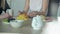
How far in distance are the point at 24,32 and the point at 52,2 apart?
567mm

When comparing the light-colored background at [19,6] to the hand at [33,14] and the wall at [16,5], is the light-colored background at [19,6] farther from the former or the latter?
the hand at [33,14]

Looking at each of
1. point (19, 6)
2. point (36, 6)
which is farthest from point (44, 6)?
point (19, 6)

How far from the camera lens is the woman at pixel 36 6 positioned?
115 cm

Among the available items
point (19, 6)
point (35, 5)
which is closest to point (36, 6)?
point (35, 5)

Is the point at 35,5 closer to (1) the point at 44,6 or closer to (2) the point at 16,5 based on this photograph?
(1) the point at 44,6

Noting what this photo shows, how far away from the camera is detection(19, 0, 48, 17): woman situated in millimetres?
1149

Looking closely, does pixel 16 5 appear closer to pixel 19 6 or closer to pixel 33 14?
pixel 19 6

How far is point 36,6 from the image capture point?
3.84 ft

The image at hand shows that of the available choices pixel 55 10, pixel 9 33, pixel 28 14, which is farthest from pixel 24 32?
pixel 55 10

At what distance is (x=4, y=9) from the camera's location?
1131 millimetres

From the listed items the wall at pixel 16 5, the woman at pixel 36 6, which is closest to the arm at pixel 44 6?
the woman at pixel 36 6

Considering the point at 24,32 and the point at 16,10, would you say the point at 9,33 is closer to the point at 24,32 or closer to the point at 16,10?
the point at 24,32

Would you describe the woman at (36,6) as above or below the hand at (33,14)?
above

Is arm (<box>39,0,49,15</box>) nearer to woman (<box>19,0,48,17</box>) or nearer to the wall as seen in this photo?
woman (<box>19,0,48,17</box>)
